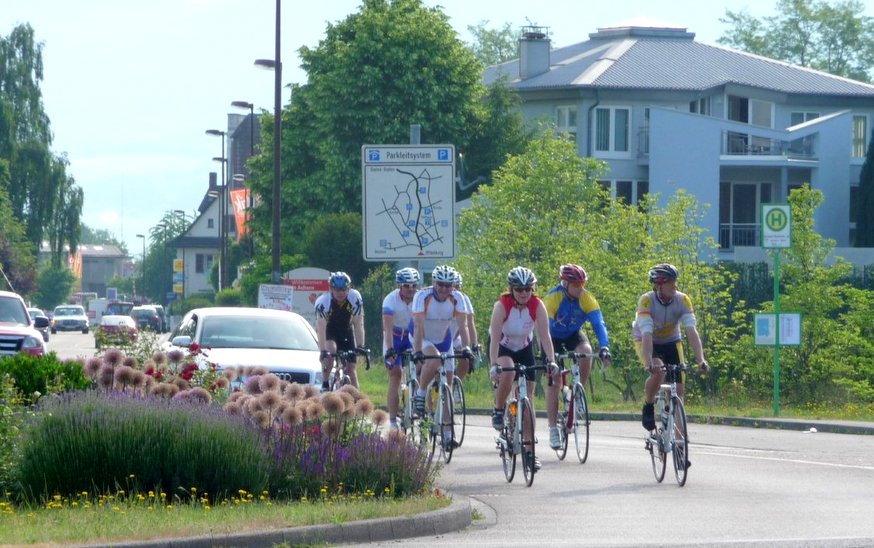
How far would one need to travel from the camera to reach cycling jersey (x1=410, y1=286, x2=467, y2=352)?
14945 mm

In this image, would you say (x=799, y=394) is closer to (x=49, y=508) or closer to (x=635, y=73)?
(x=49, y=508)

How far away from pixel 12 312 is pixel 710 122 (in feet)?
120

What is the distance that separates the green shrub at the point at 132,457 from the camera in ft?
35.0

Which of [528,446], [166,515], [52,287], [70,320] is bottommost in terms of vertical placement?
[70,320]

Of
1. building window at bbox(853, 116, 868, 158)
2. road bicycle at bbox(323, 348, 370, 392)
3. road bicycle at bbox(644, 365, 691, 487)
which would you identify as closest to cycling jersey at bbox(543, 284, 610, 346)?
road bicycle at bbox(644, 365, 691, 487)

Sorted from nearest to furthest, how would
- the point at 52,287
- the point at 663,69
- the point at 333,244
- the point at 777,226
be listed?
the point at 777,226 → the point at 333,244 → the point at 663,69 → the point at 52,287

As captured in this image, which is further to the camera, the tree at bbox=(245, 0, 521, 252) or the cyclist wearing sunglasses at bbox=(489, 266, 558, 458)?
the tree at bbox=(245, 0, 521, 252)

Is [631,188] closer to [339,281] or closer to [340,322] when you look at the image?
[340,322]

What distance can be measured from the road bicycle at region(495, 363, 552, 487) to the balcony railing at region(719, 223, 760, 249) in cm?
4840

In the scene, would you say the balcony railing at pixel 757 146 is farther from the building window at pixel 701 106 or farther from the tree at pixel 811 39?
the tree at pixel 811 39

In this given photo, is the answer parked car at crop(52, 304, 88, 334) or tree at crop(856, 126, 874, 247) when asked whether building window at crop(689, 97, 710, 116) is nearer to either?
tree at crop(856, 126, 874, 247)

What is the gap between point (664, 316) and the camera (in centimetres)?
1343

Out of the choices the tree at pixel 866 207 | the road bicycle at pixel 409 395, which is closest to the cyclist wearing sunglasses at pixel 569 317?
the road bicycle at pixel 409 395

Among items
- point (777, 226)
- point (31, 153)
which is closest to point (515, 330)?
point (777, 226)
